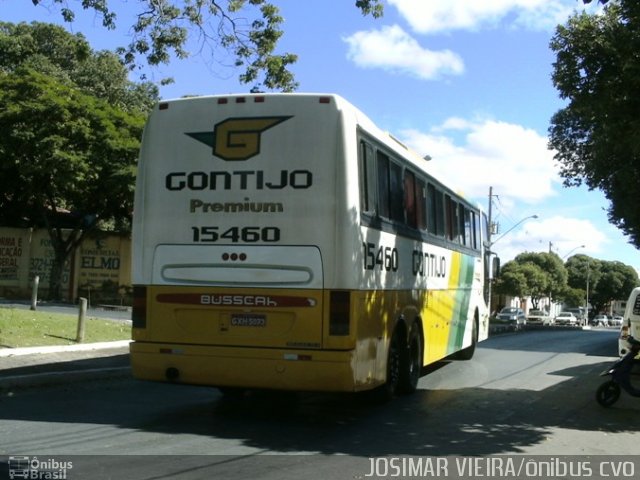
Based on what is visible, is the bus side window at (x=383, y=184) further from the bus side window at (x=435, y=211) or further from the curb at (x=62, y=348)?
the curb at (x=62, y=348)

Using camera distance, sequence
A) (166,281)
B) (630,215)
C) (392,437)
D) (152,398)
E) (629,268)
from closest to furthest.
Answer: (392,437) < (166,281) < (152,398) < (630,215) < (629,268)

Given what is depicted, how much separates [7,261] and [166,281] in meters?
27.0

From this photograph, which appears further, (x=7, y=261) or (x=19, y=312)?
(x=7, y=261)

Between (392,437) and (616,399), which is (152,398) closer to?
(392,437)

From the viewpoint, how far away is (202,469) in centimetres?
575

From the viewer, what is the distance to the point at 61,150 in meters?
26.8

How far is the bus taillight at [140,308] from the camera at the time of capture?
26.1ft

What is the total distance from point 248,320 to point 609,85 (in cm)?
779

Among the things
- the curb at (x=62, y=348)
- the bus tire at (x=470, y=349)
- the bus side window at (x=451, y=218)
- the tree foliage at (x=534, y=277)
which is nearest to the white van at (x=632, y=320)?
the bus tire at (x=470, y=349)

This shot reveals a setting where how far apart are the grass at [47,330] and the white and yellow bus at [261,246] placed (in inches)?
240

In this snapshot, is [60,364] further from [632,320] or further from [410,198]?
[632,320]

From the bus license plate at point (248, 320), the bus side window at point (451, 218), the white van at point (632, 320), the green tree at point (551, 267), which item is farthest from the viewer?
the green tree at point (551, 267)

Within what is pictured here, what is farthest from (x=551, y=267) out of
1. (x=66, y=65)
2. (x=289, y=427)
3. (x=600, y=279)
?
(x=289, y=427)

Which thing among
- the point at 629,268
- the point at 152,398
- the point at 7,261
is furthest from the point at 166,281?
the point at 629,268
